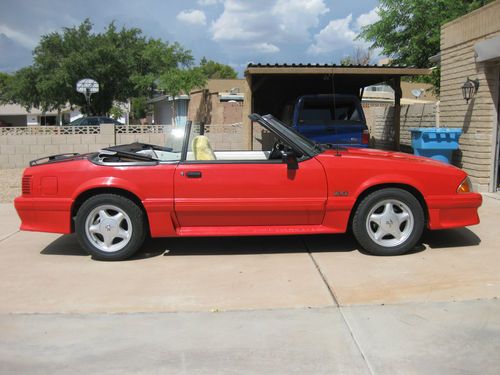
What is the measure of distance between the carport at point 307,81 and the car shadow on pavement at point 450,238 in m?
3.92

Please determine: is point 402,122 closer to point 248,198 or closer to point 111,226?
point 248,198

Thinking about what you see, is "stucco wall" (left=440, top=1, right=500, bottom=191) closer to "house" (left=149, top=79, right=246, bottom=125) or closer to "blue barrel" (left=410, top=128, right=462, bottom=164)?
"blue barrel" (left=410, top=128, right=462, bottom=164)

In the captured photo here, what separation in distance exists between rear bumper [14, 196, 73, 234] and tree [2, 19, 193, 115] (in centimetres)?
2711

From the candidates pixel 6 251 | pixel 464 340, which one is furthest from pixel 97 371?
pixel 6 251

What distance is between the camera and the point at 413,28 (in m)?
21.5

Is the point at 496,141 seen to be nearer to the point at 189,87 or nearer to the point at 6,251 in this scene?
the point at 6,251

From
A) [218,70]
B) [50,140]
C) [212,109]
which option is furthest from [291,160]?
[218,70]

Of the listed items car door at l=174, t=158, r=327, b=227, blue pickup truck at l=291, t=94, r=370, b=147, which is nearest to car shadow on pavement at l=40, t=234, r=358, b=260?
car door at l=174, t=158, r=327, b=227

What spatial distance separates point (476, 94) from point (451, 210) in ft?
15.0

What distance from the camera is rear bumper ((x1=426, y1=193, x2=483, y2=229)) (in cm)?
555

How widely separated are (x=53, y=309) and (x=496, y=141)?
780cm

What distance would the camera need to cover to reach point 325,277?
4984 mm

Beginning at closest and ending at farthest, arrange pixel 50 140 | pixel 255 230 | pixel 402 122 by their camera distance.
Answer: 1. pixel 255 230
2. pixel 402 122
3. pixel 50 140

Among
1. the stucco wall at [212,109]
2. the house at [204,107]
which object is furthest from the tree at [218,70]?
the stucco wall at [212,109]
